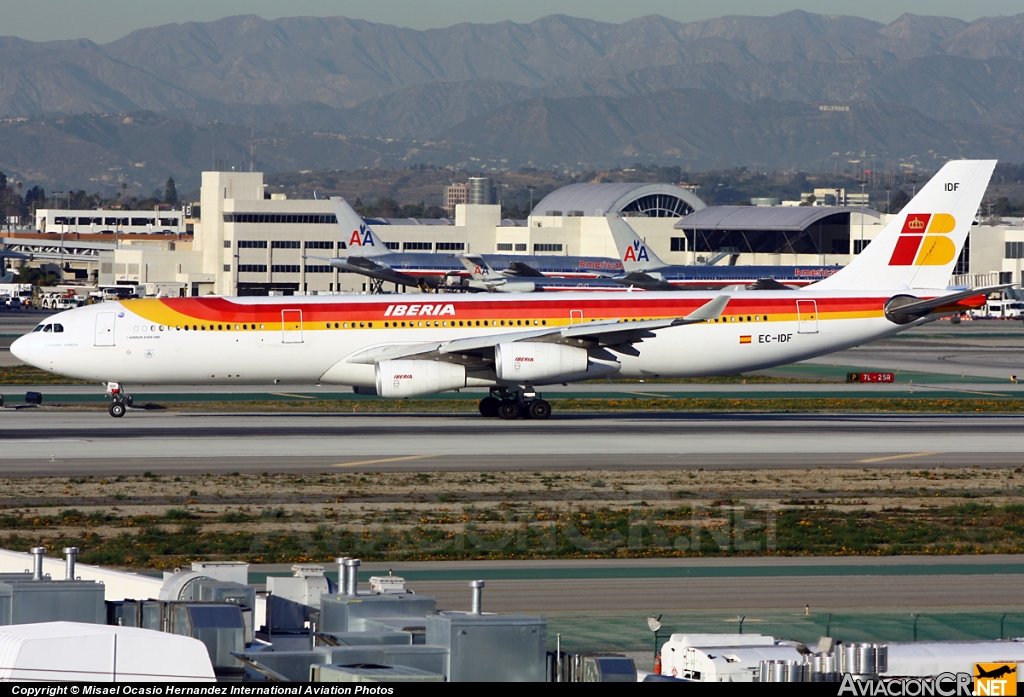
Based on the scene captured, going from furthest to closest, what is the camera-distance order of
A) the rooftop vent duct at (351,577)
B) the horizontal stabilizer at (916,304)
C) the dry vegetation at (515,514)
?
the horizontal stabilizer at (916,304), the dry vegetation at (515,514), the rooftop vent duct at (351,577)

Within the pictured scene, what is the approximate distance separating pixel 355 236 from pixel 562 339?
8291 cm

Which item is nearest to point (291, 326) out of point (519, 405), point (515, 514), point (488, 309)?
point (488, 309)

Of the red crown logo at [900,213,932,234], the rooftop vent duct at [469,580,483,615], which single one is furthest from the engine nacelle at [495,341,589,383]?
the rooftop vent duct at [469,580,483,615]

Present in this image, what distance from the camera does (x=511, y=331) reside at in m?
46.2

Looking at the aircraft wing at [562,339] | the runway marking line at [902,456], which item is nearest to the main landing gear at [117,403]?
the aircraft wing at [562,339]

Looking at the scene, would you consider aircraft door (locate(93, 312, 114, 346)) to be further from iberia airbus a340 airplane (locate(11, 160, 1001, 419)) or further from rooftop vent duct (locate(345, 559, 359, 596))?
rooftop vent duct (locate(345, 559, 359, 596))

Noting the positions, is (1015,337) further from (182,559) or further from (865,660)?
(865,660)

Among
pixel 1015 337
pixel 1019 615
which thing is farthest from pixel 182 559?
pixel 1015 337

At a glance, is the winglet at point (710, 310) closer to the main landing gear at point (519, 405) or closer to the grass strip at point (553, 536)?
the main landing gear at point (519, 405)

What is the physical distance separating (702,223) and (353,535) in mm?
145657

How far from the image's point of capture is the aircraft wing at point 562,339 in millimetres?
44031

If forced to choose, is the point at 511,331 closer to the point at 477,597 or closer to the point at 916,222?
the point at 916,222

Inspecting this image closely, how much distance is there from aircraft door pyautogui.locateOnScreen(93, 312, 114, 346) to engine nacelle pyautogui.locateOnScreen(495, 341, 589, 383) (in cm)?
1304

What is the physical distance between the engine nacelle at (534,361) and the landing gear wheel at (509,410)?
6.94 feet
